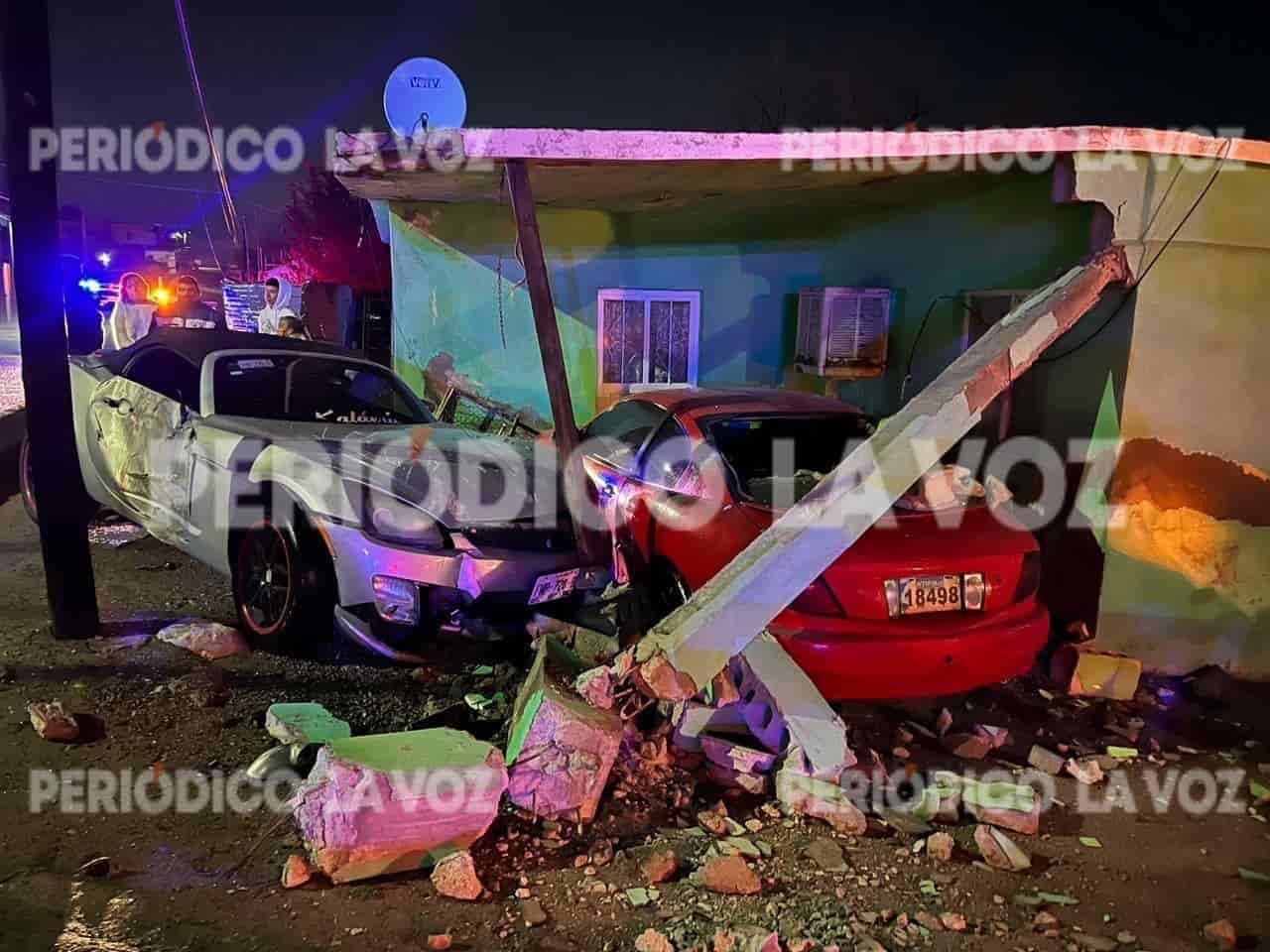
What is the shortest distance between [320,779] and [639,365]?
712 cm

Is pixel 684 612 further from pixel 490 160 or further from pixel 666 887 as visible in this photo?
pixel 490 160

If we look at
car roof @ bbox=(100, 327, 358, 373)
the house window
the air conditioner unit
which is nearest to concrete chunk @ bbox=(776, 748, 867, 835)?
→ car roof @ bbox=(100, 327, 358, 373)

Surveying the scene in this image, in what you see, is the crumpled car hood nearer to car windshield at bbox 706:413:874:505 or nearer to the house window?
car windshield at bbox 706:413:874:505

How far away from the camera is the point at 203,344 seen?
19.3ft

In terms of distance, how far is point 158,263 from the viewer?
16.8 m

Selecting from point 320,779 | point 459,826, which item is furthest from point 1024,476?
point 320,779

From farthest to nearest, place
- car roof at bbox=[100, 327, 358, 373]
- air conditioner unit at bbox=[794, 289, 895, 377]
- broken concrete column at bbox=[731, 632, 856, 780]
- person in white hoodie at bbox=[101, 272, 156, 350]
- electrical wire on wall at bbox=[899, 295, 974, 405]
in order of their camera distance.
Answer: person in white hoodie at bbox=[101, 272, 156, 350] < air conditioner unit at bbox=[794, 289, 895, 377] < electrical wire on wall at bbox=[899, 295, 974, 405] < car roof at bbox=[100, 327, 358, 373] < broken concrete column at bbox=[731, 632, 856, 780]

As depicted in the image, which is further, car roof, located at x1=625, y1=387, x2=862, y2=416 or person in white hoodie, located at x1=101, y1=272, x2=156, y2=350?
person in white hoodie, located at x1=101, y1=272, x2=156, y2=350

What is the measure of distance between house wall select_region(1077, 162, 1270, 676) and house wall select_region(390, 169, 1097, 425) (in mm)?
464

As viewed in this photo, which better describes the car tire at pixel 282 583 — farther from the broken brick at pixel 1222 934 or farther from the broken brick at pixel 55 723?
the broken brick at pixel 1222 934

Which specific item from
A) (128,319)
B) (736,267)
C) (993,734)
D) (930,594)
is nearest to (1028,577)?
(930,594)

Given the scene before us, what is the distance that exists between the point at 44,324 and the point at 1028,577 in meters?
5.14

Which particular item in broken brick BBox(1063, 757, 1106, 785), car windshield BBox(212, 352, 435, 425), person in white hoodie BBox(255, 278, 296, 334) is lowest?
broken brick BBox(1063, 757, 1106, 785)

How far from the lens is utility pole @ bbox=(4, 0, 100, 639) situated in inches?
168
